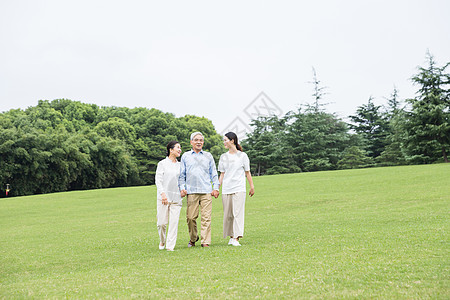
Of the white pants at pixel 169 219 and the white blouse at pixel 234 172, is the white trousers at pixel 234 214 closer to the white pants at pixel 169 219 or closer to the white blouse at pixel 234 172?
the white blouse at pixel 234 172

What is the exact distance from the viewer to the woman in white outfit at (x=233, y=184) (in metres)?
8.85

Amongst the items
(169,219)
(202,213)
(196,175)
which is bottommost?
(169,219)

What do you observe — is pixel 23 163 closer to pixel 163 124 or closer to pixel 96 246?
pixel 163 124

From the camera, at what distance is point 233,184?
8.93 metres

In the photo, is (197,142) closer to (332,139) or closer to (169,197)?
(169,197)

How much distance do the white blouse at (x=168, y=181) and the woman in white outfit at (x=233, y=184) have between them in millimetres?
1033

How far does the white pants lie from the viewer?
860cm

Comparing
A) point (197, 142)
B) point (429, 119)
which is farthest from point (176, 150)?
point (429, 119)

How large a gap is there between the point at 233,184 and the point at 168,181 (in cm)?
141

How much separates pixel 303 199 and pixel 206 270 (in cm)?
1520

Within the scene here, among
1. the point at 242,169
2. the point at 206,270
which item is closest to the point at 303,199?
the point at 242,169

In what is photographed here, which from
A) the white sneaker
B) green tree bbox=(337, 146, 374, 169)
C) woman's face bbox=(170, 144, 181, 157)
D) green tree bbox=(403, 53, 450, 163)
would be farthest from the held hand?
green tree bbox=(337, 146, 374, 169)

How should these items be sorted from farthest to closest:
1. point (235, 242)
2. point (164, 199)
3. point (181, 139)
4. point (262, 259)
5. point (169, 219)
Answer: point (181, 139), point (169, 219), point (235, 242), point (164, 199), point (262, 259)

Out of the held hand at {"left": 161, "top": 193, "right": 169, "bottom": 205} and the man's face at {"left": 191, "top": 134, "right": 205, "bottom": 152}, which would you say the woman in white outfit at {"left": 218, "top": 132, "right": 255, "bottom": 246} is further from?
the held hand at {"left": 161, "top": 193, "right": 169, "bottom": 205}
